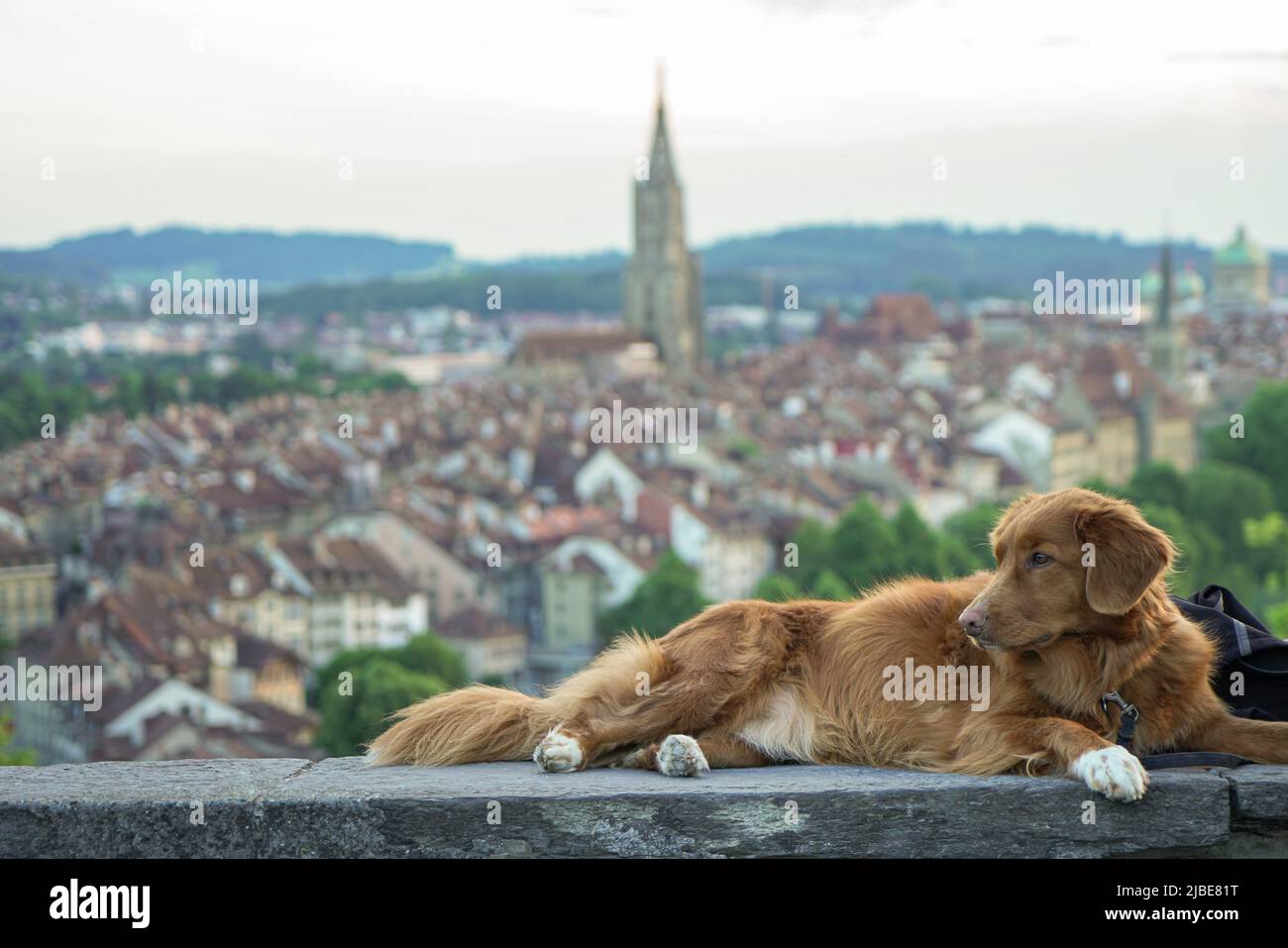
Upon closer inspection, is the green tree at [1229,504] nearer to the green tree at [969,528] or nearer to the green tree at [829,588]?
Answer: the green tree at [969,528]

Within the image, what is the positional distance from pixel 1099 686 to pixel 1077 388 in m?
75.7

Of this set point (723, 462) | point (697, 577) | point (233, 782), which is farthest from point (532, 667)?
point (233, 782)

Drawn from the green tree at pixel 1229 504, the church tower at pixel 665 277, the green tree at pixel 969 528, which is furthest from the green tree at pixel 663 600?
the church tower at pixel 665 277

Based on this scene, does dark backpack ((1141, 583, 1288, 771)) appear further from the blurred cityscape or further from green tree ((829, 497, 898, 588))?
green tree ((829, 497, 898, 588))

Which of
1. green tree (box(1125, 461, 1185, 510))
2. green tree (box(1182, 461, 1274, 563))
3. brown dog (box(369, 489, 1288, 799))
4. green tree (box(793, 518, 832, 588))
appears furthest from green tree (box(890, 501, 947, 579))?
brown dog (box(369, 489, 1288, 799))

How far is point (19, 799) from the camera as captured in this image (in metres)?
3.01

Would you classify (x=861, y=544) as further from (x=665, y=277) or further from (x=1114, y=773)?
(x=665, y=277)

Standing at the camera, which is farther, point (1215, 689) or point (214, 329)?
point (214, 329)

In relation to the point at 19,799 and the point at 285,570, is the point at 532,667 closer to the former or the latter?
the point at 285,570

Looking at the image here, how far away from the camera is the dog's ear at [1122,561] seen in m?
2.99

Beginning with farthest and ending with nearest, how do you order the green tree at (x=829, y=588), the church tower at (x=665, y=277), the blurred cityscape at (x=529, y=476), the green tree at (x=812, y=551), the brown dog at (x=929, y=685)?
the church tower at (x=665, y=277)
the green tree at (x=812, y=551)
the blurred cityscape at (x=529, y=476)
the green tree at (x=829, y=588)
the brown dog at (x=929, y=685)

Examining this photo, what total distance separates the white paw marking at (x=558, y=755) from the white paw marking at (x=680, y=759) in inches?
5.3

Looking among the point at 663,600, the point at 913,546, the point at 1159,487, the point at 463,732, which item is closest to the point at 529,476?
the point at 663,600

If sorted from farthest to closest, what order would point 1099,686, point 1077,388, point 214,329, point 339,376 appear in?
point 214,329 < point 339,376 < point 1077,388 < point 1099,686
